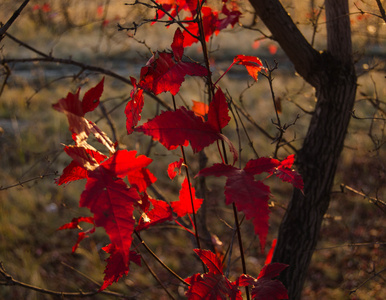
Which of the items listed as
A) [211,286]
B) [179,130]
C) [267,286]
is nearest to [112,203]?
[179,130]

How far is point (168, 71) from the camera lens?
86cm

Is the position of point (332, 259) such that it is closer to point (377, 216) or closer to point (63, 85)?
point (377, 216)

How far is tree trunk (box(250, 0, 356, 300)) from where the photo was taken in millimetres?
1389

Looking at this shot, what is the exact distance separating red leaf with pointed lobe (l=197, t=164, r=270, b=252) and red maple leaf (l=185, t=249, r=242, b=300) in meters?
0.20

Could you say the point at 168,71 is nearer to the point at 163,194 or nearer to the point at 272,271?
the point at 272,271

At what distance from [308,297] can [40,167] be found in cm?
272

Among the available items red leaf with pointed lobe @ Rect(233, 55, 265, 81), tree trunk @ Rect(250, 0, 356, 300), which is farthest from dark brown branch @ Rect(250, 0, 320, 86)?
red leaf with pointed lobe @ Rect(233, 55, 265, 81)

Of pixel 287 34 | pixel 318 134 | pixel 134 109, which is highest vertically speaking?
pixel 287 34

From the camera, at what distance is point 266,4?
1.31 metres

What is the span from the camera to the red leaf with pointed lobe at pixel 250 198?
0.69 m

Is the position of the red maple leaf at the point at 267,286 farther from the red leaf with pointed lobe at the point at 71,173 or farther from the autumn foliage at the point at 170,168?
the red leaf with pointed lobe at the point at 71,173

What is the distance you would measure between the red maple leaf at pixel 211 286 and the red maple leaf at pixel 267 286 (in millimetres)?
40

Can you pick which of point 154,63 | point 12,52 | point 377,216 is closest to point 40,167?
point 377,216

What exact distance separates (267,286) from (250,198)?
32cm
